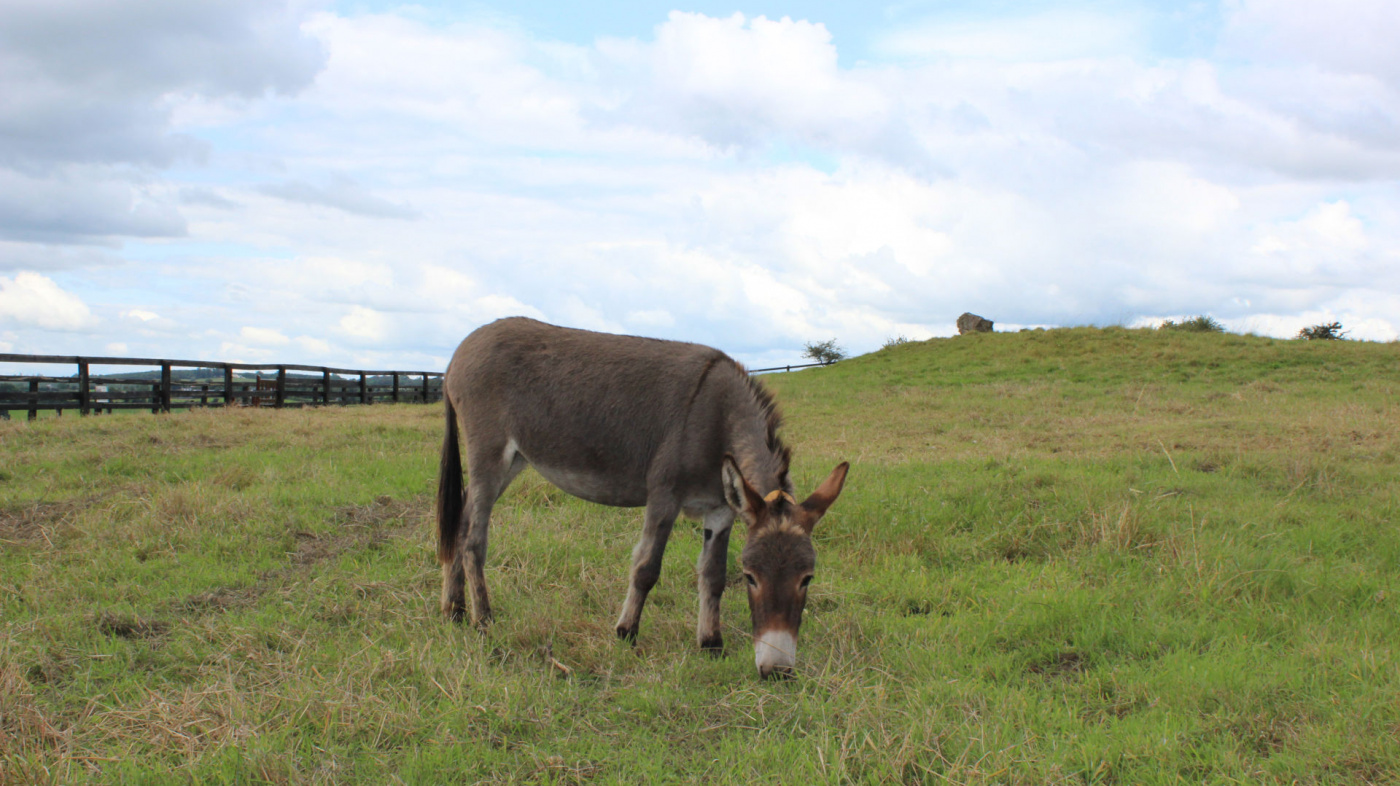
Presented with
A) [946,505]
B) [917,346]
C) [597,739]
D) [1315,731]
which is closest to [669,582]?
[597,739]

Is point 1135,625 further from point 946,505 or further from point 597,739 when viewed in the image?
point 597,739

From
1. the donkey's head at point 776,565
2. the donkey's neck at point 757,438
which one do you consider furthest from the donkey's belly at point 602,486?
the donkey's head at point 776,565

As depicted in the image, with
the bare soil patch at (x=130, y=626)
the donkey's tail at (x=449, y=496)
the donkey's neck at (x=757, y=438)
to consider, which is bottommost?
the bare soil patch at (x=130, y=626)

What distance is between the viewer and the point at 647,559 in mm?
5477

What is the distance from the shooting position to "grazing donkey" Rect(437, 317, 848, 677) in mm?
4766

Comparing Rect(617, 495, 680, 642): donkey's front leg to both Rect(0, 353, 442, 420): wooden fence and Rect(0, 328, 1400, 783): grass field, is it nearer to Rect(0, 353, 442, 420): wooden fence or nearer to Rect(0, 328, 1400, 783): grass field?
Rect(0, 328, 1400, 783): grass field

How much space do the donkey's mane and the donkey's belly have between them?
0.99m

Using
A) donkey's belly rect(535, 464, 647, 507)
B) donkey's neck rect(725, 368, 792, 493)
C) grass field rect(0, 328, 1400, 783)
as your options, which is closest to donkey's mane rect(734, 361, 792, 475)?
donkey's neck rect(725, 368, 792, 493)

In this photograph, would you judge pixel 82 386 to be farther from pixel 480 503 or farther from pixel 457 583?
pixel 480 503

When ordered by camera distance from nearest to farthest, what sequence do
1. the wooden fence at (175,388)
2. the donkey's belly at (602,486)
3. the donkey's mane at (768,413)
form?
1. the donkey's mane at (768,413)
2. the donkey's belly at (602,486)
3. the wooden fence at (175,388)

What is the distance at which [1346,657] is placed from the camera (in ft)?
16.2

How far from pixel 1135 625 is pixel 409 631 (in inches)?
206

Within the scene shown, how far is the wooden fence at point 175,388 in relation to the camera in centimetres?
1903

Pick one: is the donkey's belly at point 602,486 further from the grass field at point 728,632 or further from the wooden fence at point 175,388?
the wooden fence at point 175,388
